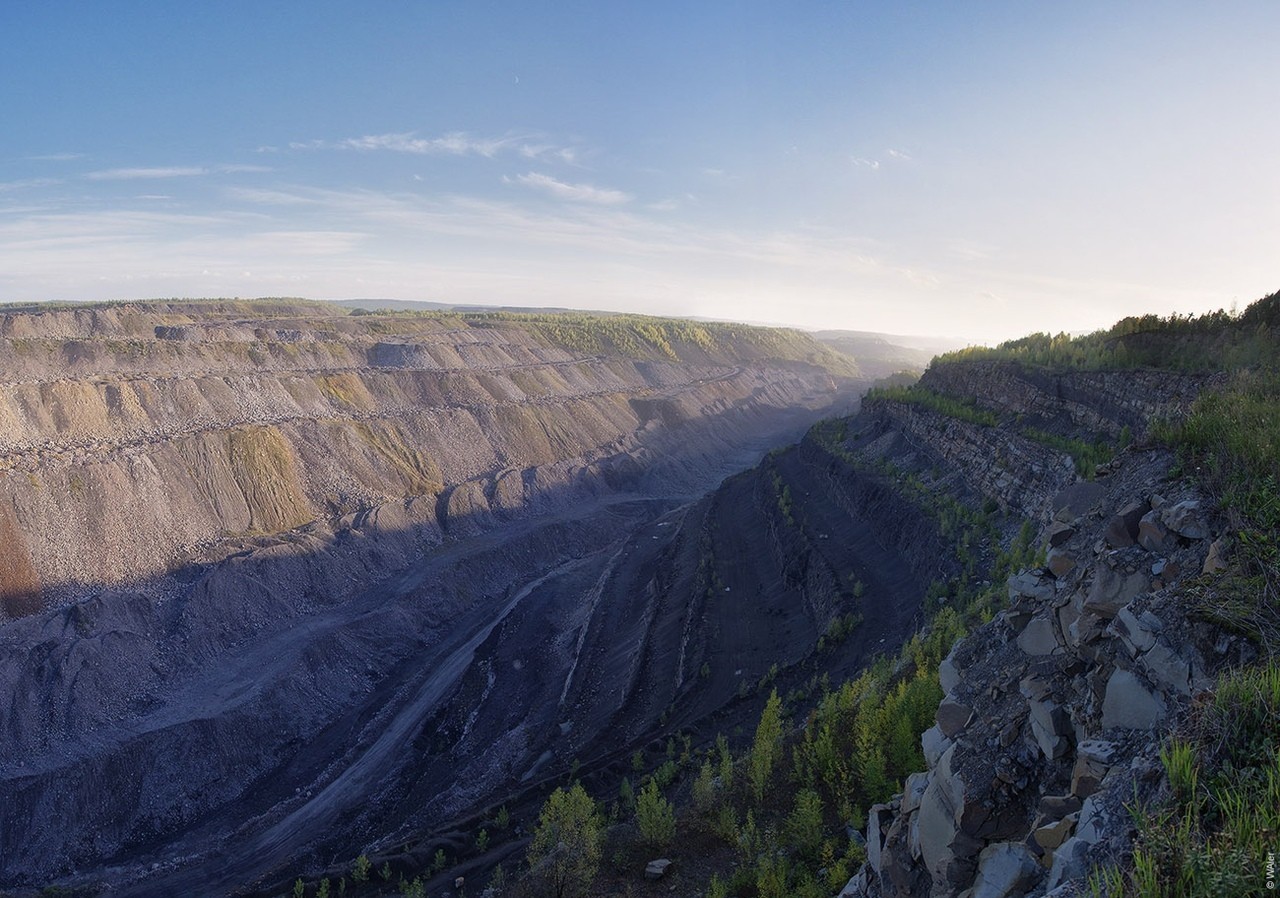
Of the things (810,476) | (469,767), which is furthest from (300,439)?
(810,476)

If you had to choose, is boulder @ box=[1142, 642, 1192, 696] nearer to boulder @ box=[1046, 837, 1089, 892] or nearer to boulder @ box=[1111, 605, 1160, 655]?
boulder @ box=[1111, 605, 1160, 655]

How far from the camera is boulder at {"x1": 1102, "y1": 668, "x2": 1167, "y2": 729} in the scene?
5.05 m

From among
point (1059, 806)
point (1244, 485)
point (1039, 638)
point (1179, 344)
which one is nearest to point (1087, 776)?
point (1059, 806)

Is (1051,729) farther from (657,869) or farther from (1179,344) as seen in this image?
(1179,344)

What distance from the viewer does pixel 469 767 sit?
21125 mm

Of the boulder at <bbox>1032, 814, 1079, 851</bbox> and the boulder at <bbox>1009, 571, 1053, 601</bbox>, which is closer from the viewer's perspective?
the boulder at <bbox>1032, 814, 1079, 851</bbox>

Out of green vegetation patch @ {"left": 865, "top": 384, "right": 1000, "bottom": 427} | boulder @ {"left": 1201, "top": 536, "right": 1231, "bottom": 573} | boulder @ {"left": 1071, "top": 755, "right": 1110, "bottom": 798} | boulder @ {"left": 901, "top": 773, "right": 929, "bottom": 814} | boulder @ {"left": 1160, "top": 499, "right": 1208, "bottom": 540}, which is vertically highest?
green vegetation patch @ {"left": 865, "top": 384, "right": 1000, "bottom": 427}

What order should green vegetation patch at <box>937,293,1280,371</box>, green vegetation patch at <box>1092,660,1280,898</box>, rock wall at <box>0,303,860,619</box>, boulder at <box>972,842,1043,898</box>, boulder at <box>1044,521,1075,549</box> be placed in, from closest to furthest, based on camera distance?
1. green vegetation patch at <box>1092,660,1280,898</box>
2. boulder at <box>972,842,1043,898</box>
3. boulder at <box>1044,521,1075,549</box>
4. green vegetation patch at <box>937,293,1280,371</box>
5. rock wall at <box>0,303,860,619</box>

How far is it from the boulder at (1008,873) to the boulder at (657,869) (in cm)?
718

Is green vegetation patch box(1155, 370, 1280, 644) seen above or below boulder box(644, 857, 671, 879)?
above

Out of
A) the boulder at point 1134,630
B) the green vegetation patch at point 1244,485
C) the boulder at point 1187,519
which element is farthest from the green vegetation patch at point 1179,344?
the boulder at point 1134,630

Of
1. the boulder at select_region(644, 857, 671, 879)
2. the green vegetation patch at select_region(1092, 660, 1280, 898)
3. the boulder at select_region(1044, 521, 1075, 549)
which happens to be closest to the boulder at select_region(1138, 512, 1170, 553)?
the boulder at select_region(1044, 521, 1075, 549)

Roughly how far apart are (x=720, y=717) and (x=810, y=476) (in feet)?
65.7

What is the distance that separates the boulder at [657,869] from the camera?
11.1 meters
